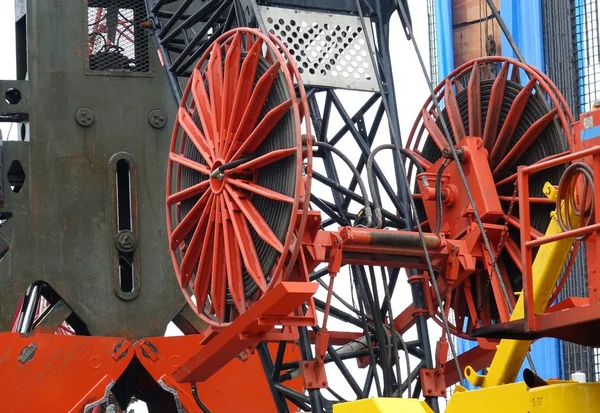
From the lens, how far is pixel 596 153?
8.41 meters

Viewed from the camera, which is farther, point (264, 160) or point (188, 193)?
point (188, 193)

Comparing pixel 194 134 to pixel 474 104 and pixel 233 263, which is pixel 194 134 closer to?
pixel 233 263

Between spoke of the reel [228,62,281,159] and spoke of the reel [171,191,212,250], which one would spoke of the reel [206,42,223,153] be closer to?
spoke of the reel [228,62,281,159]

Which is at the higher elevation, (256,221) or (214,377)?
(256,221)

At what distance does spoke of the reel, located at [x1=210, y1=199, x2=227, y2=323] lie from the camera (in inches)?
555

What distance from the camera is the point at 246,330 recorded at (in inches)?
522

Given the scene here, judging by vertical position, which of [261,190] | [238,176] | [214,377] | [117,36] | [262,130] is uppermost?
[117,36]

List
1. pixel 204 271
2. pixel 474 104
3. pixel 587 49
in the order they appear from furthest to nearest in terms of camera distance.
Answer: pixel 587 49
pixel 474 104
pixel 204 271

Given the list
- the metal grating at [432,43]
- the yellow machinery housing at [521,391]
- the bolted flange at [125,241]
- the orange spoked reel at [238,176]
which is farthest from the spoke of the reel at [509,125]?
the metal grating at [432,43]

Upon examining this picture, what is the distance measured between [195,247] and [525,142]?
13.1ft

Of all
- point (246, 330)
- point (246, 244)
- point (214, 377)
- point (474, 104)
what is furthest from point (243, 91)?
point (214, 377)

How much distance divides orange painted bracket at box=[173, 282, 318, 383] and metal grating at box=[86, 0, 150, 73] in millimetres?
5427

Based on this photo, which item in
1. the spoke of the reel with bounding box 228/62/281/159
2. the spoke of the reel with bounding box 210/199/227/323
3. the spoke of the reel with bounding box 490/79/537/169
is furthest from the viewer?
the spoke of the reel with bounding box 490/79/537/169

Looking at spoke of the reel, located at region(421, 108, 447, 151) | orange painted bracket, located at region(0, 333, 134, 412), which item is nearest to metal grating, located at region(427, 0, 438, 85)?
spoke of the reel, located at region(421, 108, 447, 151)
